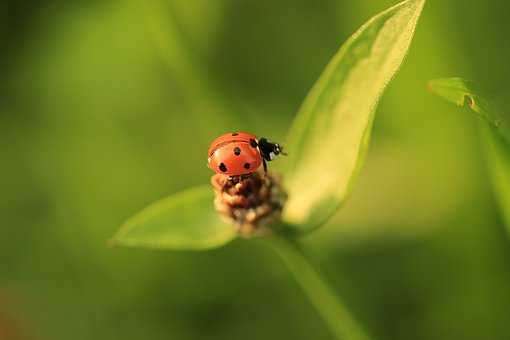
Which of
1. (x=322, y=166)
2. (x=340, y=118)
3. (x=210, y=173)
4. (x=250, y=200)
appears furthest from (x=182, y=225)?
(x=210, y=173)

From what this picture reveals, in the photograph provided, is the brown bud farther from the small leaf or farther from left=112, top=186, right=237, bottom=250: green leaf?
the small leaf

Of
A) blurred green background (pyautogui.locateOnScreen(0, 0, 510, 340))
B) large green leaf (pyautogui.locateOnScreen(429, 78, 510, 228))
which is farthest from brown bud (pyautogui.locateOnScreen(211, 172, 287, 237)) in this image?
blurred green background (pyautogui.locateOnScreen(0, 0, 510, 340))

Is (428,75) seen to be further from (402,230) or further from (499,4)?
(402,230)

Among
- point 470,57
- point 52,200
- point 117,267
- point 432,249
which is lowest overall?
point 432,249

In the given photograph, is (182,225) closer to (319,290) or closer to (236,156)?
(236,156)

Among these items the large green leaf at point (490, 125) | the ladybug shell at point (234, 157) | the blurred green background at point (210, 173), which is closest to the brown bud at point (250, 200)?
the ladybug shell at point (234, 157)

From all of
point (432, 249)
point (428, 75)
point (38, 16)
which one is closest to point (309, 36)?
point (428, 75)

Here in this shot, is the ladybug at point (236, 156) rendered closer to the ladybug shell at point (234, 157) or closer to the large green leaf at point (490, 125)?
the ladybug shell at point (234, 157)
